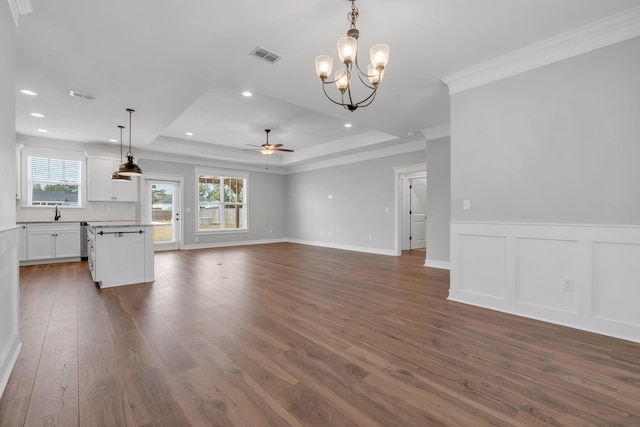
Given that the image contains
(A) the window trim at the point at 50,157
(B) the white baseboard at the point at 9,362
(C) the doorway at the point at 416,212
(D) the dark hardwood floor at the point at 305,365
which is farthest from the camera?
(C) the doorway at the point at 416,212

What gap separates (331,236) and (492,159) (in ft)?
20.1

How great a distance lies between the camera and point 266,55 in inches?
116

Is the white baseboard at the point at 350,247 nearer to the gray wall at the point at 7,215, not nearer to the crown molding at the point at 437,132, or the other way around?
the crown molding at the point at 437,132

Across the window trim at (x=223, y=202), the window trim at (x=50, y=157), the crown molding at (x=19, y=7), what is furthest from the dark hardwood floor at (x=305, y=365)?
the window trim at (x=223, y=202)

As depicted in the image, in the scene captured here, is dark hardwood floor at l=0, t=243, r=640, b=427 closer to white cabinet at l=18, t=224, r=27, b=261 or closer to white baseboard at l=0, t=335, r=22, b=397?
white baseboard at l=0, t=335, r=22, b=397

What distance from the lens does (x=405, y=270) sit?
5.35 meters

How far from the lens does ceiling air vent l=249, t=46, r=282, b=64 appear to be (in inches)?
112

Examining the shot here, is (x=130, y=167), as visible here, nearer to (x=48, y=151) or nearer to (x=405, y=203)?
(x=48, y=151)

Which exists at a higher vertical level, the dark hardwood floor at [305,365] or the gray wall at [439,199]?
the gray wall at [439,199]

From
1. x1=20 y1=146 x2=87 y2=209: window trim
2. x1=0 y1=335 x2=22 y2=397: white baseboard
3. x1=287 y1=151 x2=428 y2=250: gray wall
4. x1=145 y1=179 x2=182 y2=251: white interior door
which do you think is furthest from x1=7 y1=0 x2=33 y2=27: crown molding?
x1=287 y1=151 x2=428 y2=250: gray wall

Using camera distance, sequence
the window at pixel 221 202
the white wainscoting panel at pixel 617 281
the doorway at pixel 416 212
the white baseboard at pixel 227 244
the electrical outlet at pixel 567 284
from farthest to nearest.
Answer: the window at pixel 221 202 → the white baseboard at pixel 227 244 → the doorway at pixel 416 212 → the electrical outlet at pixel 567 284 → the white wainscoting panel at pixel 617 281

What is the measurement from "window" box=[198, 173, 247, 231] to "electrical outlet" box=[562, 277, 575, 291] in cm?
855

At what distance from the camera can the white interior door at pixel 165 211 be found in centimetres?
796

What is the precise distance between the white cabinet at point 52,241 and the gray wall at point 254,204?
2301 millimetres
